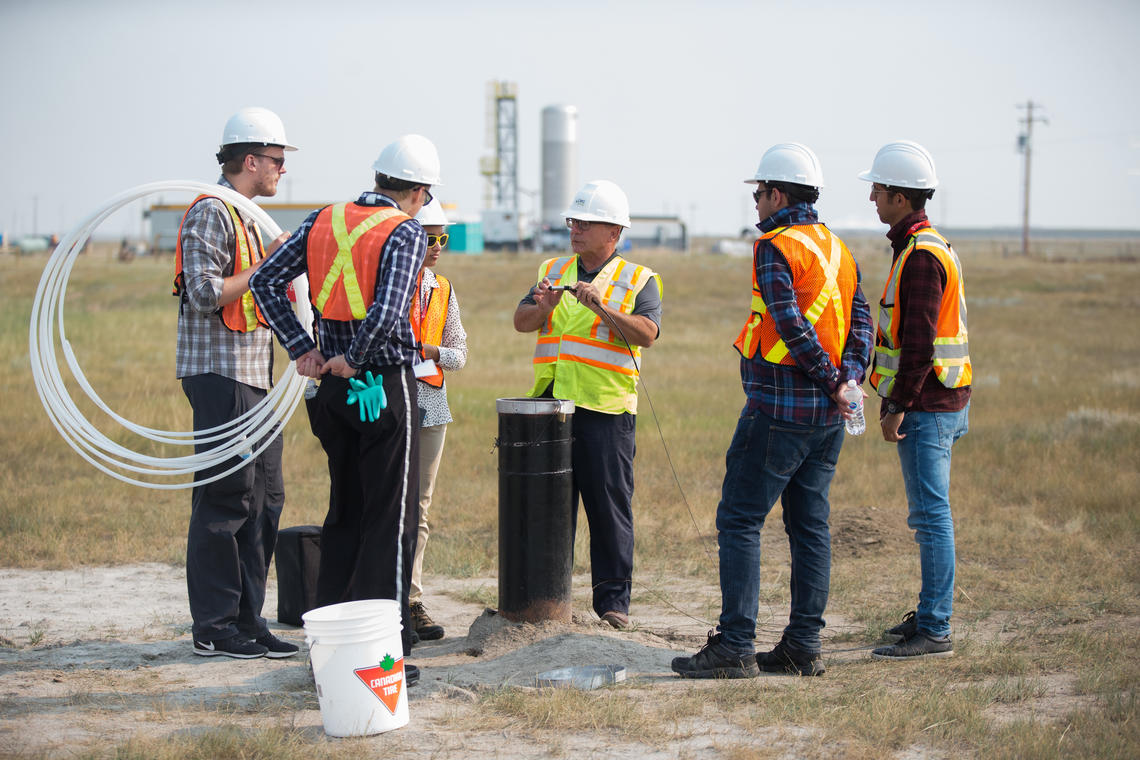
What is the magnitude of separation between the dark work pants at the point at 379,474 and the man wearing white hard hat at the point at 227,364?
2.29ft

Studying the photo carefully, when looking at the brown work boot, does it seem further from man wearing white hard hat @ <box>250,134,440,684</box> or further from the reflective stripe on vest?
man wearing white hard hat @ <box>250,134,440,684</box>

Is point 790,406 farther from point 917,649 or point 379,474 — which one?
point 379,474

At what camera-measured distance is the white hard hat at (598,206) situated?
226 inches

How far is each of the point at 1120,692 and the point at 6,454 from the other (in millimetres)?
9796

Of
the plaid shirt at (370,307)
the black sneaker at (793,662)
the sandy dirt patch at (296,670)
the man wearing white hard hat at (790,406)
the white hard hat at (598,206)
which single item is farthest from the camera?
the white hard hat at (598,206)

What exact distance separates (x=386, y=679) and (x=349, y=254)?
1.71 metres

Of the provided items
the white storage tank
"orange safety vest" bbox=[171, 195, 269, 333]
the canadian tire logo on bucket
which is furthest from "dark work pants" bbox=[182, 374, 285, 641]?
the white storage tank

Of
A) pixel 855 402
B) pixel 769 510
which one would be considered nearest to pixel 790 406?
pixel 855 402

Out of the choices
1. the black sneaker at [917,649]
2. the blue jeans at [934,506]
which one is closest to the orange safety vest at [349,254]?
the blue jeans at [934,506]

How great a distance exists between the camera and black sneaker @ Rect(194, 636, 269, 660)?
17.4ft

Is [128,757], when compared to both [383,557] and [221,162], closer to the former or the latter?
[383,557]

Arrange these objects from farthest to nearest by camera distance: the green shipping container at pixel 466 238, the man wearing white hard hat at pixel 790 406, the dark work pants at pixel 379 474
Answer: the green shipping container at pixel 466 238, the man wearing white hard hat at pixel 790 406, the dark work pants at pixel 379 474

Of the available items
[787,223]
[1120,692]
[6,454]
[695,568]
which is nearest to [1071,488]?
[695,568]

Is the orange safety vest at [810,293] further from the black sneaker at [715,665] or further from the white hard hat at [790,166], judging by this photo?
the black sneaker at [715,665]
